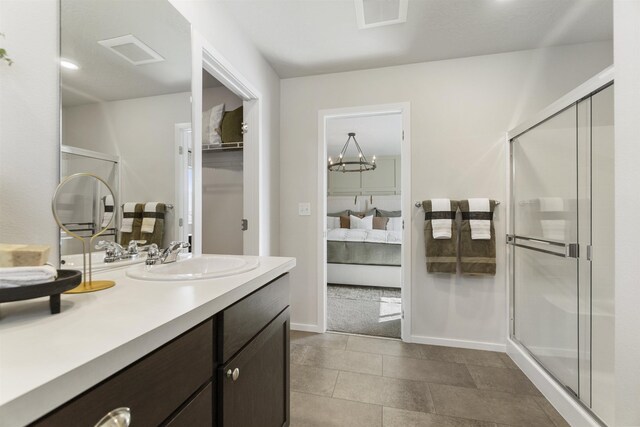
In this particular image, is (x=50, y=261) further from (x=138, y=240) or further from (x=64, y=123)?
(x=64, y=123)

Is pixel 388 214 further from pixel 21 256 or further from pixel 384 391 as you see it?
pixel 21 256

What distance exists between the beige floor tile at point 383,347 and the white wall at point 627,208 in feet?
4.17

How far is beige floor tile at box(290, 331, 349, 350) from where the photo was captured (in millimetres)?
2400

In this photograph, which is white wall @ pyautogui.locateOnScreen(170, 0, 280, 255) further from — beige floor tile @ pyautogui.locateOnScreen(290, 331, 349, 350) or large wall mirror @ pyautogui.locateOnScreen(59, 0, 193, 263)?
beige floor tile @ pyautogui.locateOnScreen(290, 331, 349, 350)

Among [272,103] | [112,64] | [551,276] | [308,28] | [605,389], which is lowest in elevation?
[605,389]

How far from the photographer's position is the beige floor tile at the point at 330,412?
151 centimetres

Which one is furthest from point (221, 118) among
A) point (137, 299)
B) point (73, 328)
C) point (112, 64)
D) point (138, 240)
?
point (73, 328)

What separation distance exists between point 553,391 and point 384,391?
968 mm

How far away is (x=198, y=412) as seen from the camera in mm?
688

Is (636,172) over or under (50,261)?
over

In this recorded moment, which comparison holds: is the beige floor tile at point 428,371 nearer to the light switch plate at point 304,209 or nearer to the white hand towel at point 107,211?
the light switch plate at point 304,209

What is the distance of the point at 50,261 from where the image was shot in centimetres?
92

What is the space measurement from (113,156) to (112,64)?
14.0 inches

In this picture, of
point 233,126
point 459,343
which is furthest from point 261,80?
point 459,343
